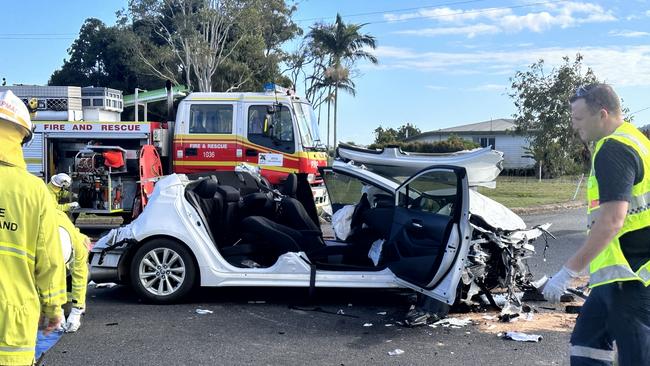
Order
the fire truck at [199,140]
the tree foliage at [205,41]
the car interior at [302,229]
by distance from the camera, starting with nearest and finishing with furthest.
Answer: the car interior at [302,229] < the fire truck at [199,140] < the tree foliage at [205,41]

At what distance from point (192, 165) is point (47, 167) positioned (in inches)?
114

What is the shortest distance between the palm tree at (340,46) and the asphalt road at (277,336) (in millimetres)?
34867

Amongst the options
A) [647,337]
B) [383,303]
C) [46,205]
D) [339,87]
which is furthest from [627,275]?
[339,87]

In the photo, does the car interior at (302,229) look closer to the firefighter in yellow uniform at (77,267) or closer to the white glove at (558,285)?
the firefighter in yellow uniform at (77,267)

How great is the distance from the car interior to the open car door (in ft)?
0.04

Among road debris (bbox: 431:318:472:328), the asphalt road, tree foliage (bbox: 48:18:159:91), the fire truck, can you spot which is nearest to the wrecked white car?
road debris (bbox: 431:318:472:328)

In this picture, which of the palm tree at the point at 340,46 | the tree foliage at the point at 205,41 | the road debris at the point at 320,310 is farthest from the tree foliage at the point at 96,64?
the road debris at the point at 320,310

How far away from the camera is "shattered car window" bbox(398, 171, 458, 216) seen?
550cm

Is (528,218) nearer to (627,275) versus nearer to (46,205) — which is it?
(627,275)

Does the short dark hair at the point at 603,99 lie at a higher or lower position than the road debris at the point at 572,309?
higher

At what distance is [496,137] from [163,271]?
5091 cm

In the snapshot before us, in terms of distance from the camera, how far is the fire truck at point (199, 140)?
39.6ft

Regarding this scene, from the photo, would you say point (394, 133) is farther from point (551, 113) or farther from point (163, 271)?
point (163, 271)

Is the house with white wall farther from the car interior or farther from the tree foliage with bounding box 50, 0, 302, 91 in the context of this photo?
the car interior
